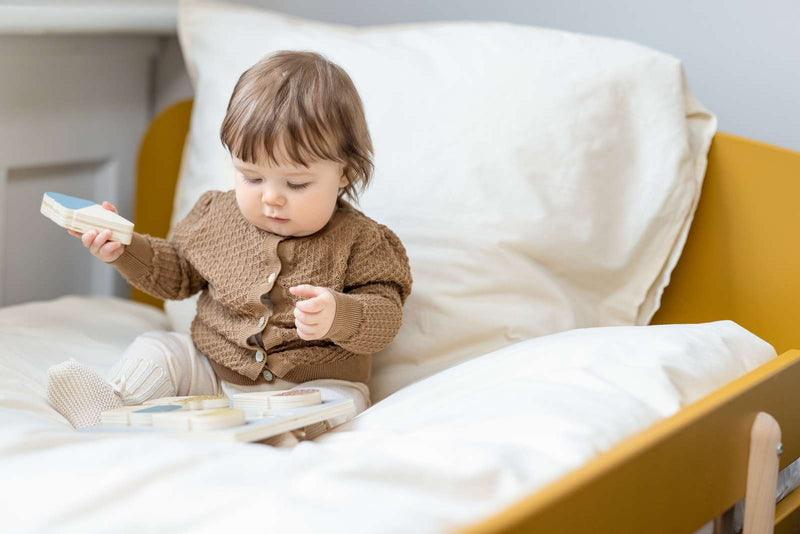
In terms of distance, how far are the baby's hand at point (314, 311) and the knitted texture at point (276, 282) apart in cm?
6

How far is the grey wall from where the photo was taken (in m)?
1.22

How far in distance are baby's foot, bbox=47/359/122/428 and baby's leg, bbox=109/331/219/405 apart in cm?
4

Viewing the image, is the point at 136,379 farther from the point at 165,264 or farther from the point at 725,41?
the point at 725,41

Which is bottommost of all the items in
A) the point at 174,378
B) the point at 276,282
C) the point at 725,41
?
the point at 174,378

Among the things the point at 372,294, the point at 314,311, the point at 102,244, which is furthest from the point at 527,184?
the point at 102,244

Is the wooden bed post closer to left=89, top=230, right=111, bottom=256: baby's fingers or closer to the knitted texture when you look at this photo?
the knitted texture

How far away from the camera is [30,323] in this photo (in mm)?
1130

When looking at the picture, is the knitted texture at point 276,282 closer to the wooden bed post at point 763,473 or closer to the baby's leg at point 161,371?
the baby's leg at point 161,371

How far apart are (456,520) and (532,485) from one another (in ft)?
0.24

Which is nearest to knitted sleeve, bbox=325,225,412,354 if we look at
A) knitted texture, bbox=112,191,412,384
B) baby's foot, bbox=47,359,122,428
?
knitted texture, bbox=112,191,412,384

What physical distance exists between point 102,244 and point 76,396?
15cm

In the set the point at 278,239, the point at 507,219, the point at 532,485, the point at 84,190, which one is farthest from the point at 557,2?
the point at 532,485

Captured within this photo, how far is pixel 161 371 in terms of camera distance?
948mm

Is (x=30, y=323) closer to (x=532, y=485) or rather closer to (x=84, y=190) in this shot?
(x=84, y=190)
